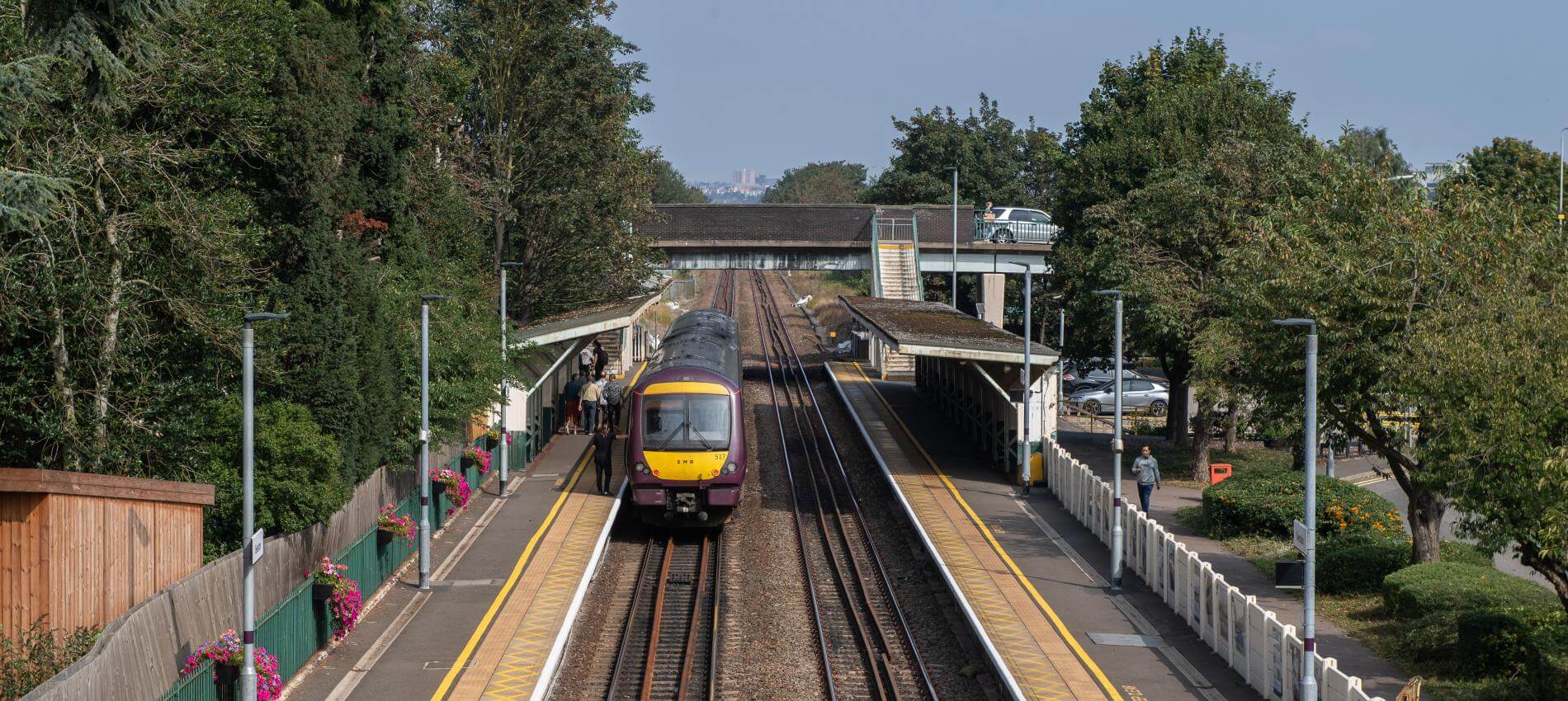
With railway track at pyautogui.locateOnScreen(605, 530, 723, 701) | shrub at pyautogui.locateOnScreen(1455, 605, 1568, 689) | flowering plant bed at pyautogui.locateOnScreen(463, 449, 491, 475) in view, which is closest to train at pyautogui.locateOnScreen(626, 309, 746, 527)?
railway track at pyautogui.locateOnScreen(605, 530, 723, 701)

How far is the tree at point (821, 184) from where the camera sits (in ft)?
484

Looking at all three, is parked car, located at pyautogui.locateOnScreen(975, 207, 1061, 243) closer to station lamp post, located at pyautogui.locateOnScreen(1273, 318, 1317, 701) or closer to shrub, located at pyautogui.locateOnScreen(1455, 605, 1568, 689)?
shrub, located at pyautogui.locateOnScreen(1455, 605, 1568, 689)

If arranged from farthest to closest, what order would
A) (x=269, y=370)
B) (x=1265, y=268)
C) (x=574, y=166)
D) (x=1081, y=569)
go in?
(x=574, y=166) → (x=1081, y=569) → (x=1265, y=268) → (x=269, y=370)

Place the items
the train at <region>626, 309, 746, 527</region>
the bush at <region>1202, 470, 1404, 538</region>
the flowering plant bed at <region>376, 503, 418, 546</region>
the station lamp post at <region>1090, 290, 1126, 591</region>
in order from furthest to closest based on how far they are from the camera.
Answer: the train at <region>626, 309, 746, 527</region> → the bush at <region>1202, 470, 1404, 538</region> → the station lamp post at <region>1090, 290, 1126, 591</region> → the flowering plant bed at <region>376, 503, 418, 546</region>

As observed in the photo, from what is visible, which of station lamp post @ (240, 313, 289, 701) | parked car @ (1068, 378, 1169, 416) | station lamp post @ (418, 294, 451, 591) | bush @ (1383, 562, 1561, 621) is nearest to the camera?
station lamp post @ (240, 313, 289, 701)

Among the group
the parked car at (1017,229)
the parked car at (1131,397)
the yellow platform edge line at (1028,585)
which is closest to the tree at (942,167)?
the parked car at (1017,229)

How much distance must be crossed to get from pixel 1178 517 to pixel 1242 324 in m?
6.63

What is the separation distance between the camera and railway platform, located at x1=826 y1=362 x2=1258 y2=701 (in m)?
17.5

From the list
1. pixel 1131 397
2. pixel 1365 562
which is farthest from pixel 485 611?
pixel 1131 397

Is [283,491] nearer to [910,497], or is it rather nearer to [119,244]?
[119,244]

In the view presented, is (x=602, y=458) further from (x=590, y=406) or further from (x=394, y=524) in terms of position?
(x=590, y=406)

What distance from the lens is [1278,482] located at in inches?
1060

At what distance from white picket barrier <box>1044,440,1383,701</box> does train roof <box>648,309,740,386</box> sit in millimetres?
8156

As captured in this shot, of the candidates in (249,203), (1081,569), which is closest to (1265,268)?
(1081,569)
